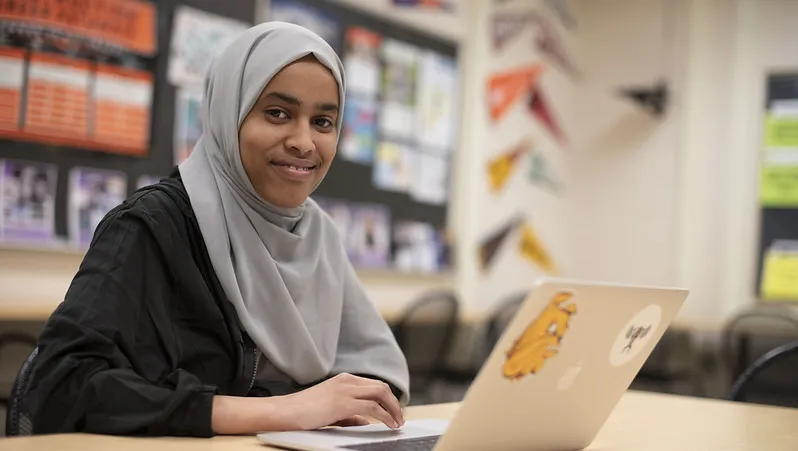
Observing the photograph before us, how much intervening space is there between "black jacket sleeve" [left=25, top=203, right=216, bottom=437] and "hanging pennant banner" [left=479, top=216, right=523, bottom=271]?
3.97 meters

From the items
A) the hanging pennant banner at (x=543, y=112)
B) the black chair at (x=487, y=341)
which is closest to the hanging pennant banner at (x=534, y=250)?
the black chair at (x=487, y=341)

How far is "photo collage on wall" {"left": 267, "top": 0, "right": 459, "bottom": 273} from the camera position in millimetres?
4438

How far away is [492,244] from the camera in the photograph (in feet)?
17.4

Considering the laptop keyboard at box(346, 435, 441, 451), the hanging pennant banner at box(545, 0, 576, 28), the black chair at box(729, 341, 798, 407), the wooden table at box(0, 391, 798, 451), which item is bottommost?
the black chair at box(729, 341, 798, 407)

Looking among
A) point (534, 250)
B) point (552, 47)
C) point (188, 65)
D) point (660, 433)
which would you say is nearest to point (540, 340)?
point (660, 433)

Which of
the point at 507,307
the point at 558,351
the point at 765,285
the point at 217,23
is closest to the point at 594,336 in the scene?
the point at 558,351

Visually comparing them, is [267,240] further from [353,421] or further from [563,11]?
[563,11]

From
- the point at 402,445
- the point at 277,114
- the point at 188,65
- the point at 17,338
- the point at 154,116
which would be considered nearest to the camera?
the point at 402,445

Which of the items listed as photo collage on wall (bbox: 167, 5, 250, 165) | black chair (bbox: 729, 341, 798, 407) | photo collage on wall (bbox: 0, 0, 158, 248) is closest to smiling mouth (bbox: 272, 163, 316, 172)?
photo collage on wall (bbox: 0, 0, 158, 248)

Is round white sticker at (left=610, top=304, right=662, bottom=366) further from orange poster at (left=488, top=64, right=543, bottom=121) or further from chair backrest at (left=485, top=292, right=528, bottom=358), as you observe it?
orange poster at (left=488, top=64, right=543, bottom=121)

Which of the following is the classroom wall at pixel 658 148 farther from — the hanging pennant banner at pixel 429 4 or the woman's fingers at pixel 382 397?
the woman's fingers at pixel 382 397

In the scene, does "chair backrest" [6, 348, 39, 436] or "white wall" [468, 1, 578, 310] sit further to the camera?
"white wall" [468, 1, 578, 310]

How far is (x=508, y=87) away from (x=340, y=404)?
14.4 feet

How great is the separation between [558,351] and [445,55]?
414cm
